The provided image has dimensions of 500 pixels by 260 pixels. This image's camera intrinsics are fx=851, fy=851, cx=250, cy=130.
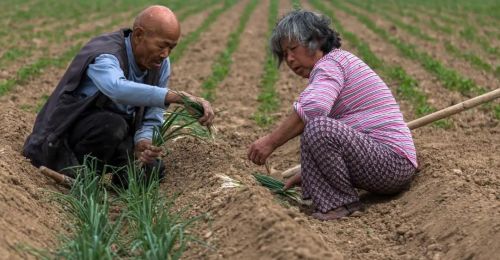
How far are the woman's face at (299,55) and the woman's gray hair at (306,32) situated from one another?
26mm

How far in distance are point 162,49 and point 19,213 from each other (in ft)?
4.99

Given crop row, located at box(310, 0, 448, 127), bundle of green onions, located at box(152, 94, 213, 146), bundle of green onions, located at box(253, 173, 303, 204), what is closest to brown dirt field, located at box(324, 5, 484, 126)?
crop row, located at box(310, 0, 448, 127)

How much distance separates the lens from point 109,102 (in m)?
5.79

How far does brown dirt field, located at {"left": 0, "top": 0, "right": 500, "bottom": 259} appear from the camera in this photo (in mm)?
4195

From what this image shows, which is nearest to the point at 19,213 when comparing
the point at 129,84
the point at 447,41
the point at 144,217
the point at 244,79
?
the point at 144,217

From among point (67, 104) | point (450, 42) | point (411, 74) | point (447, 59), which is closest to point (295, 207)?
point (67, 104)

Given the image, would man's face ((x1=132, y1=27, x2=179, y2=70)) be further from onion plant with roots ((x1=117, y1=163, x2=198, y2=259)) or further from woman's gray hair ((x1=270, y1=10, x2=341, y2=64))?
onion plant with roots ((x1=117, y1=163, x2=198, y2=259))

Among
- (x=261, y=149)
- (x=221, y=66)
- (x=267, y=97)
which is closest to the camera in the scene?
(x=261, y=149)

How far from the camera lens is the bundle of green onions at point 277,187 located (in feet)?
18.7

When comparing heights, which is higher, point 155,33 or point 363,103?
point 155,33

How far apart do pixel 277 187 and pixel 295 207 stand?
0.91 feet

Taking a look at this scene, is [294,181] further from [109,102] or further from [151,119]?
[109,102]

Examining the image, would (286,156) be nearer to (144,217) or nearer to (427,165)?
(427,165)

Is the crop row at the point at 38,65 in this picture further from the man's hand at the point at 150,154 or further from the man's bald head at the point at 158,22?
the man's bald head at the point at 158,22
